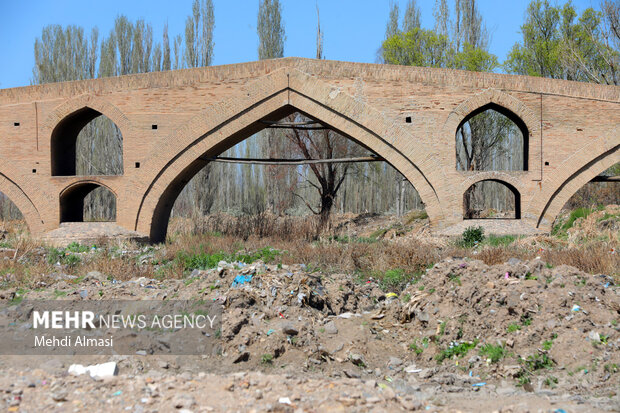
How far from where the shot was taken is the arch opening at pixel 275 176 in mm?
15055

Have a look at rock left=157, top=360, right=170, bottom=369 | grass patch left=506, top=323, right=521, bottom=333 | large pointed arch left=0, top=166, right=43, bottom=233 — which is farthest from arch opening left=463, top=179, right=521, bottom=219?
large pointed arch left=0, top=166, right=43, bottom=233

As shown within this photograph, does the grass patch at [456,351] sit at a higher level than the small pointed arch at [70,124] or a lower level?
lower

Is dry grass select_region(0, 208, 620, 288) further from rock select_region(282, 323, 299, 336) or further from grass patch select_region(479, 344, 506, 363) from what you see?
rock select_region(282, 323, 299, 336)

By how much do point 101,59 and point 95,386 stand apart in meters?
24.6

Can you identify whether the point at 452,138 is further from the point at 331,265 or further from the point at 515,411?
the point at 515,411

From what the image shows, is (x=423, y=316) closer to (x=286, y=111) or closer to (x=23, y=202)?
(x=286, y=111)

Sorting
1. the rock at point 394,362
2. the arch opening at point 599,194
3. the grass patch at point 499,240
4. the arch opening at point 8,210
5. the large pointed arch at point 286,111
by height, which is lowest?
the rock at point 394,362

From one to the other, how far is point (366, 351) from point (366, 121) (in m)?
8.51

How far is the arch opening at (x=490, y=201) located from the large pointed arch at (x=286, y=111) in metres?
1.98

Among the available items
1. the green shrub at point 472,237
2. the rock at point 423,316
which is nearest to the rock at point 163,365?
the rock at point 423,316

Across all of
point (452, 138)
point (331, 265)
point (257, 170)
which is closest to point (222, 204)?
point (257, 170)

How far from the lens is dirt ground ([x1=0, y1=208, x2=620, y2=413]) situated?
13.4 feet

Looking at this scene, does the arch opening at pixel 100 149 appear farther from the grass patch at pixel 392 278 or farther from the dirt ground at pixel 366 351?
the dirt ground at pixel 366 351

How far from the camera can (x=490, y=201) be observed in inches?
1501
